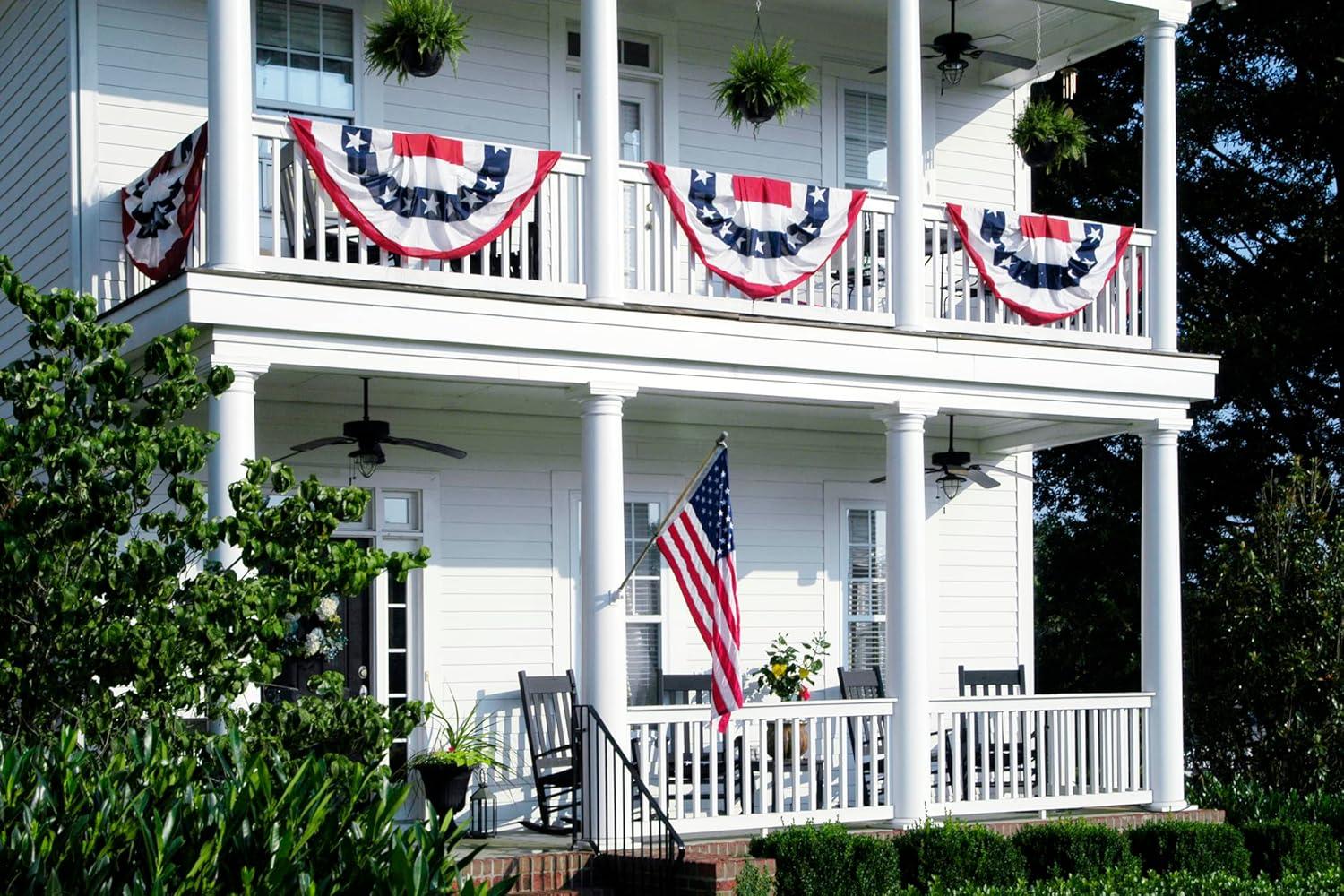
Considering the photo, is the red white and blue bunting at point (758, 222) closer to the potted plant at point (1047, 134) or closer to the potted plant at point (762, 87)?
the potted plant at point (762, 87)

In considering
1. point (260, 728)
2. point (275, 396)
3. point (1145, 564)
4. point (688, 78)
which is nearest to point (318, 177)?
point (275, 396)

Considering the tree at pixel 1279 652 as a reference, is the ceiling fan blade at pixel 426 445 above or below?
above

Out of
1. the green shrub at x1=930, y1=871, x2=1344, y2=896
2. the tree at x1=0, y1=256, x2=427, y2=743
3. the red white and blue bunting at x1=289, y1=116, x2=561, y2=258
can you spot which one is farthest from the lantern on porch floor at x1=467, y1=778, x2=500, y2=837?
the tree at x1=0, y1=256, x2=427, y2=743

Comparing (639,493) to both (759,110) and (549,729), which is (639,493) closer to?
(549,729)

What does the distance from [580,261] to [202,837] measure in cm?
665

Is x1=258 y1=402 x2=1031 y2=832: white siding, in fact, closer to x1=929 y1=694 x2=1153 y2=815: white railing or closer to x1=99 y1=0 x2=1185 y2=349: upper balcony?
x1=99 y1=0 x2=1185 y2=349: upper balcony

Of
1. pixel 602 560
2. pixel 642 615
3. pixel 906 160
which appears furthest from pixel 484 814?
pixel 906 160

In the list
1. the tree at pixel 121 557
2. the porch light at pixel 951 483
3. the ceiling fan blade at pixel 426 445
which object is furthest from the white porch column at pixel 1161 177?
the tree at pixel 121 557

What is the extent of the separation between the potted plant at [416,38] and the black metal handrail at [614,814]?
4451mm

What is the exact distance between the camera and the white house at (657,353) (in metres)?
11.7

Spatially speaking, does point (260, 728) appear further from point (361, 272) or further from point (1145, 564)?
point (1145, 564)

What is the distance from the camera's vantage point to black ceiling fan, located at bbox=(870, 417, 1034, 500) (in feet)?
51.3

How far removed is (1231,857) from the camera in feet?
42.8

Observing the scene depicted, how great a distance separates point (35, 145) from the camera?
1411cm
